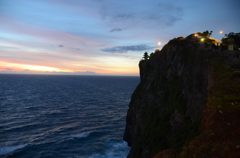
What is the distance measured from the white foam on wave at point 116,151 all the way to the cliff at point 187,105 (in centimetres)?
270

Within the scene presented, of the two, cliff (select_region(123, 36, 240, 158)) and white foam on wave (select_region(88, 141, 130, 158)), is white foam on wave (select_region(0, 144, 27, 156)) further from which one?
cliff (select_region(123, 36, 240, 158))

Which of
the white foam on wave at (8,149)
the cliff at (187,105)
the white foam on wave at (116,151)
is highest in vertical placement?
the cliff at (187,105)

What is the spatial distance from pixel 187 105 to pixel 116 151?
1045 inches

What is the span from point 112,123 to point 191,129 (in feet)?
139

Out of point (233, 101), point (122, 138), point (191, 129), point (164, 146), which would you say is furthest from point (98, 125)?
point (233, 101)

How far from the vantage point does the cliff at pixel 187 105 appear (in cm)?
1432

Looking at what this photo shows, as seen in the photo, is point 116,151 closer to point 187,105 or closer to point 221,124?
point 187,105

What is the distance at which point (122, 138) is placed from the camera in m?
→ 53.8

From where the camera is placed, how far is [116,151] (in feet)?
149

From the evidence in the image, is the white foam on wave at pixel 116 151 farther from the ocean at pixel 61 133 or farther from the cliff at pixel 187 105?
the cliff at pixel 187 105

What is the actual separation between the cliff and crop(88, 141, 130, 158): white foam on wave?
106 inches

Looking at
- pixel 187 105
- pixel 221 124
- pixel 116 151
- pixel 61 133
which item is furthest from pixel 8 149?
pixel 221 124

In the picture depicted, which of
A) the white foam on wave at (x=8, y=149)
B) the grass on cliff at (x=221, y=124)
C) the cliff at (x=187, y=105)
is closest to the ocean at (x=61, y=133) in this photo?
the white foam on wave at (x=8, y=149)

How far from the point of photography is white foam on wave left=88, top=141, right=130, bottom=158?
42.3 metres
